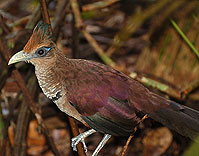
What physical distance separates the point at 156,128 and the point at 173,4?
1.49 m

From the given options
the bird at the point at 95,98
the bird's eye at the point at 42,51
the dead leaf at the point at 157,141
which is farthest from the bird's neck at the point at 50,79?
the dead leaf at the point at 157,141

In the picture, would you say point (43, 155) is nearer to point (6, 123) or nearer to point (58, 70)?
point (6, 123)

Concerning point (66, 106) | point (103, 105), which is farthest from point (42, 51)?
point (103, 105)

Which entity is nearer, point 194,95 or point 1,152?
point 1,152

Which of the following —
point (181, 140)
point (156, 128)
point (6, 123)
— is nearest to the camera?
point (6, 123)

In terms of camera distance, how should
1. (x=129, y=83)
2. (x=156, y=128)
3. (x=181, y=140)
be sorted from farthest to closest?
(x=156, y=128)
(x=181, y=140)
(x=129, y=83)

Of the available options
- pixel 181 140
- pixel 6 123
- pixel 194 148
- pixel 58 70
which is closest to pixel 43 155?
pixel 6 123

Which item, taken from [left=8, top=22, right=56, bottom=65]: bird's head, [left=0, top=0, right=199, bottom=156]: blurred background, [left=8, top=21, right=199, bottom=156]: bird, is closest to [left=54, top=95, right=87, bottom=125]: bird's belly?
[left=8, top=21, right=199, bottom=156]: bird

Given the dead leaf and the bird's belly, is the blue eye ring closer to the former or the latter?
the bird's belly

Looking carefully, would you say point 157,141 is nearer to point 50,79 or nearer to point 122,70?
point 122,70

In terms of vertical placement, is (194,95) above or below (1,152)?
below

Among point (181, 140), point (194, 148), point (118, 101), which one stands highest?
point (194, 148)

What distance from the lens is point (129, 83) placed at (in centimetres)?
249

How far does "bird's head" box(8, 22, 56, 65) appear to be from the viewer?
2.28 m
